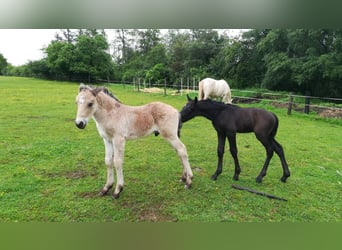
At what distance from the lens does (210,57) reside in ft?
44.3

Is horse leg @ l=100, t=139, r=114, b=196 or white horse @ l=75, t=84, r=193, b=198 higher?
white horse @ l=75, t=84, r=193, b=198

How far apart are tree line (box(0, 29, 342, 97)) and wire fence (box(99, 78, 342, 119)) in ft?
1.47

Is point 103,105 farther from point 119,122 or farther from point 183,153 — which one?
point 183,153

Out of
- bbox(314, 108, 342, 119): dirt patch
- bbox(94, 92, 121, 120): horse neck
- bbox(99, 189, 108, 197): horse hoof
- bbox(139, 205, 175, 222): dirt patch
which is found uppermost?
bbox(94, 92, 121, 120): horse neck

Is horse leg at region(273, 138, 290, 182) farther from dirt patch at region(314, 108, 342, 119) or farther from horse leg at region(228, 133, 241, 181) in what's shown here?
dirt patch at region(314, 108, 342, 119)

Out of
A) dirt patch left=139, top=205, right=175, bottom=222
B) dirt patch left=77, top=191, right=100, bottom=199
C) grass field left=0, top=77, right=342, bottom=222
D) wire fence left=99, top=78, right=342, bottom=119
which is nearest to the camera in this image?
dirt patch left=139, top=205, right=175, bottom=222

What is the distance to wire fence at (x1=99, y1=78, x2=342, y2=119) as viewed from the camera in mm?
8188

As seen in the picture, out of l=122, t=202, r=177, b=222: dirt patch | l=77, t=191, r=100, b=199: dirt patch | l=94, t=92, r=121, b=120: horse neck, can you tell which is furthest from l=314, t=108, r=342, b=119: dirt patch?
l=77, t=191, r=100, b=199: dirt patch

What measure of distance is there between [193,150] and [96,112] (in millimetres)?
2278

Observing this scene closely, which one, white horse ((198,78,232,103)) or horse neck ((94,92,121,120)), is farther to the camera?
white horse ((198,78,232,103))

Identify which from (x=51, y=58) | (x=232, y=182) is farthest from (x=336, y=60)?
(x=51, y=58)

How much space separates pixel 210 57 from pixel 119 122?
11.8 meters

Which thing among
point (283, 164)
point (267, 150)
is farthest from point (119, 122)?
point (283, 164)

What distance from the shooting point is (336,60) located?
364 inches
